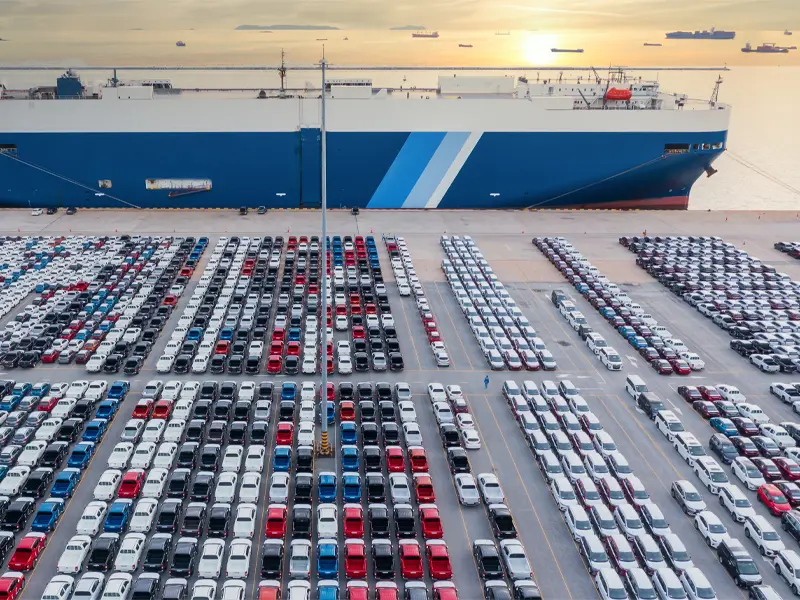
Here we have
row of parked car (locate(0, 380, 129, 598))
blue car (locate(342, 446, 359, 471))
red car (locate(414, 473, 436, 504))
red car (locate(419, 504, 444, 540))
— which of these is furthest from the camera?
Answer: blue car (locate(342, 446, 359, 471))

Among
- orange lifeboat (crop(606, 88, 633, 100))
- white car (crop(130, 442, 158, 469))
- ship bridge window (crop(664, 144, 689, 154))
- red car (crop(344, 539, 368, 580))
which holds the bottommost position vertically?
red car (crop(344, 539, 368, 580))

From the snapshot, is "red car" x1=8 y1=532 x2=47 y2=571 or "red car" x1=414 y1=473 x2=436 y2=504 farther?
"red car" x1=414 y1=473 x2=436 y2=504

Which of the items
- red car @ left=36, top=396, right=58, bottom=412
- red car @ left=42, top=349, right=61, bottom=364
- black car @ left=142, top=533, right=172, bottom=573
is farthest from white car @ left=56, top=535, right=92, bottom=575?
red car @ left=42, top=349, right=61, bottom=364

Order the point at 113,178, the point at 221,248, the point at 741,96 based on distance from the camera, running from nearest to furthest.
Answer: the point at 221,248 → the point at 113,178 → the point at 741,96

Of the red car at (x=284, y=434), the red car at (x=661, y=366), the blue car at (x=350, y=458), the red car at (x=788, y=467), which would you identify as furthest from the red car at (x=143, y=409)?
the red car at (x=788, y=467)

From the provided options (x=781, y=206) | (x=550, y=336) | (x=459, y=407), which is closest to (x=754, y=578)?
(x=459, y=407)

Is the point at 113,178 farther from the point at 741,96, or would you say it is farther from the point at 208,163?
the point at 741,96

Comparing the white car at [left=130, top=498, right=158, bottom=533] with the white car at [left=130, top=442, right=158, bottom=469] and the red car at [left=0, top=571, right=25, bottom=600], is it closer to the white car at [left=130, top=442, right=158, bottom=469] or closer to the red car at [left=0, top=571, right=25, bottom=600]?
the white car at [left=130, top=442, right=158, bottom=469]
